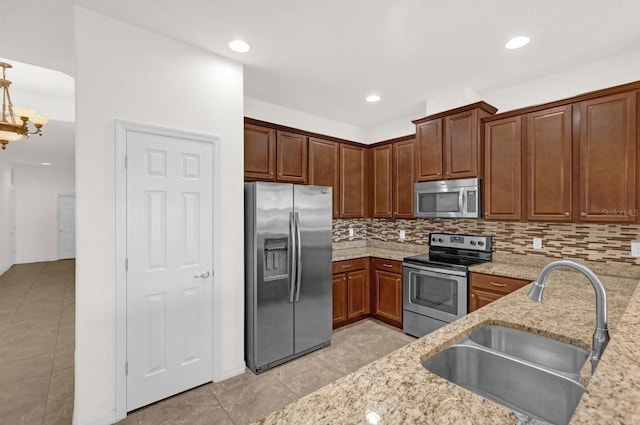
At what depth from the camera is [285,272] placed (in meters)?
3.03

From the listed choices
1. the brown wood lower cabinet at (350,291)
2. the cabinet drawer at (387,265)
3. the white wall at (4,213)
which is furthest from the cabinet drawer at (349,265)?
the white wall at (4,213)

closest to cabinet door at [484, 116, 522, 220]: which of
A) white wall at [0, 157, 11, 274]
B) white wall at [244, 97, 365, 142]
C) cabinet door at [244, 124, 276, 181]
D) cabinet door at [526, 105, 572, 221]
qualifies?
cabinet door at [526, 105, 572, 221]

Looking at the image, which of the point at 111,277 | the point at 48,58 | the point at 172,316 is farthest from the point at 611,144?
the point at 48,58

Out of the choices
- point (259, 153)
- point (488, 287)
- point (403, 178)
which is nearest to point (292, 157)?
point (259, 153)

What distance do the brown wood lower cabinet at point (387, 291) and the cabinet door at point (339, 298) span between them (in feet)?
1.56

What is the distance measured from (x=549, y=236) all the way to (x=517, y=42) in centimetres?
185

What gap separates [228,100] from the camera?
8.90 feet

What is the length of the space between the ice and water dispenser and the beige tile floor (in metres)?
0.87

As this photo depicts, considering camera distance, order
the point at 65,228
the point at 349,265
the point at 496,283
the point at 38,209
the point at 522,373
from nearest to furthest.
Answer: the point at 522,373 < the point at 496,283 < the point at 349,265 < the point at 38,209 < the point at 65,228

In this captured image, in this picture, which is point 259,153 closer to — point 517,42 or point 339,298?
point 339,298

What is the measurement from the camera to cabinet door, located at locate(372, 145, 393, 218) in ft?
13.9

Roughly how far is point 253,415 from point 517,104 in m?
3.75

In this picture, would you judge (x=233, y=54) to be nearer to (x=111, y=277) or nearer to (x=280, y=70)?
(x=280, y=70)

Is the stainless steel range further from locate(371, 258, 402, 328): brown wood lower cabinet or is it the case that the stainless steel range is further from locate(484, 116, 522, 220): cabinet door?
locate(484, 116, 522, 220): cabinet door
